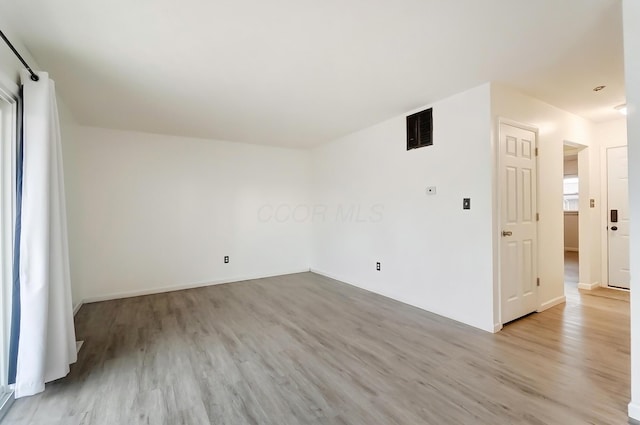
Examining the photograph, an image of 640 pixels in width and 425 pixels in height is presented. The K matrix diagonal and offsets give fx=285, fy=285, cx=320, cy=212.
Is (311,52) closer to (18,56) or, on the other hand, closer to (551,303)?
(18,56)

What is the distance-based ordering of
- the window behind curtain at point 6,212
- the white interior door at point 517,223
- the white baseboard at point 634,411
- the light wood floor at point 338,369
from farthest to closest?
1. the white interior door at point 517,223
2. the window behind curtain at point 6,212
3. the light wood floor at point 338,369
4. the white baseboard at point 634,411

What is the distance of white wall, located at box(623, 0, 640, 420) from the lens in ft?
5.35

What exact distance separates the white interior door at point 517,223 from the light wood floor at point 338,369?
27cm

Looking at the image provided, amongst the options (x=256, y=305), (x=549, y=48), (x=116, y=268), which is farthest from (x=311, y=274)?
(x=549, y=48)

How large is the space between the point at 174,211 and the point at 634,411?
5.27m

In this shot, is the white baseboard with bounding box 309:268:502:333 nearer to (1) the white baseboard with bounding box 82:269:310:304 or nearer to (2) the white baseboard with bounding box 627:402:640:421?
(1) the white baseboard with bounding box 82:269:310:304

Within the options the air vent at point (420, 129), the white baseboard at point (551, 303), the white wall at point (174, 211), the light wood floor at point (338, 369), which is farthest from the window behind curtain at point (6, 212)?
the white baseboard at point (551, 303)

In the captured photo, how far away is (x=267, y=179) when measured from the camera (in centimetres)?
545

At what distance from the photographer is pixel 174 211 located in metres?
4.64

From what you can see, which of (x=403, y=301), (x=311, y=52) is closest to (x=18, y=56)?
(x=311, y=52)

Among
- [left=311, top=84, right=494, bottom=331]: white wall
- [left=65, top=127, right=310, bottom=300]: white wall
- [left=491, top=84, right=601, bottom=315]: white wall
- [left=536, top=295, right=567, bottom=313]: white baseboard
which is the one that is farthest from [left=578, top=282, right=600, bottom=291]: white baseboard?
[left=65, top=127, right=310, bottom=300]: white wall

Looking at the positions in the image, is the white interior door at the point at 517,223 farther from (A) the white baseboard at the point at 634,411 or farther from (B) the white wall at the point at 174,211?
(B) the white wall at the point at 174,211

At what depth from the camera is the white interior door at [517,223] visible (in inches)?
116

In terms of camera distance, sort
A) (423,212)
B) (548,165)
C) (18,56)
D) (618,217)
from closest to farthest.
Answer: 1. (18,56)
2. (548,165)
3. (423,212)
4. (618,217)
